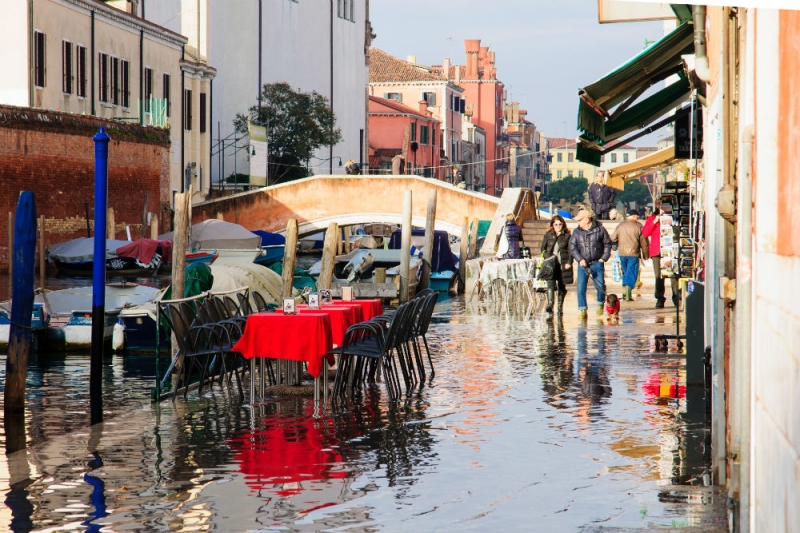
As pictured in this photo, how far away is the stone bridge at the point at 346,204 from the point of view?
35062 mm


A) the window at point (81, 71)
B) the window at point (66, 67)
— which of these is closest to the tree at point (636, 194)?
the window at point (81, 71)

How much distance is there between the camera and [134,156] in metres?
35.8

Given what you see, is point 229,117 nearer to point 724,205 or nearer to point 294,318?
point 294,318

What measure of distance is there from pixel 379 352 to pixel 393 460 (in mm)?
2481

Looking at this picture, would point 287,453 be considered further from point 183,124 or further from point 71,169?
point 183,124

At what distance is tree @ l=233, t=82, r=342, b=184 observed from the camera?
50.7 metres

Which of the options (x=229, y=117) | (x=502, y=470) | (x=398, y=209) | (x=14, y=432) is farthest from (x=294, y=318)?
(x=229, y=117)

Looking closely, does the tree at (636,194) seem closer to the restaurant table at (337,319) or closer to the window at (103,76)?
the window at (103,76)

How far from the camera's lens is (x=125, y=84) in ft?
125

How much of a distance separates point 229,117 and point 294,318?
4224cm

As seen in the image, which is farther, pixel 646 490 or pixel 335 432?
pixel 335 432

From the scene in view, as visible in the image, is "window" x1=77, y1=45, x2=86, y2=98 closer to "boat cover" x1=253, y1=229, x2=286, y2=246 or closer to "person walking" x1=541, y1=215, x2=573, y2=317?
"boat cover" x1=253, y1=229, x2=286, y2=246

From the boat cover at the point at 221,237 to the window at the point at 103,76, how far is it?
513 cm

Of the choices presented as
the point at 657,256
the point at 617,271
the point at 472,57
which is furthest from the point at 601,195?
the point at 472,57
